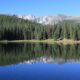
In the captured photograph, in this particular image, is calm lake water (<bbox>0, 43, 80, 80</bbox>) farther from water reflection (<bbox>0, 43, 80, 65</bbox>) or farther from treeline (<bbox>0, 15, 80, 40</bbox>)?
treeline (<bbox>0, 15, 80, 40</bbox>)

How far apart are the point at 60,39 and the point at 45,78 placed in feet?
428

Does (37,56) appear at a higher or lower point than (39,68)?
lower

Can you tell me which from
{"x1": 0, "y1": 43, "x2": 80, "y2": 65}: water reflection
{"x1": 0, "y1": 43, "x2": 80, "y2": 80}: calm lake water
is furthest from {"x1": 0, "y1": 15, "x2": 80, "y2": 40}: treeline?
{"x1": 0, "y1": 43, "x2": 80, "y2": 80}: calm lake water

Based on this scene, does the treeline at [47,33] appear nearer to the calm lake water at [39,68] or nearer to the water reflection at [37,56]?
the water reflection at [37,56]

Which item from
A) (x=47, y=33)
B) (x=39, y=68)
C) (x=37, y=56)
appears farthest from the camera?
(x=47, y=33)

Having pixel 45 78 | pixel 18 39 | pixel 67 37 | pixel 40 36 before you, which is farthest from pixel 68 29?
pixel 45 78

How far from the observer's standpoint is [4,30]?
17888 cm

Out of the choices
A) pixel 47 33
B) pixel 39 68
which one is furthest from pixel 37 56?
pixel 47 33

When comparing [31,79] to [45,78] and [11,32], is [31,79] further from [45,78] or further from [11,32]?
[11,32]

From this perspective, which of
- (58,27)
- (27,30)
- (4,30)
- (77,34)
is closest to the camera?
(77,34)

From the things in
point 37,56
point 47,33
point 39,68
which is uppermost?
point 47,33

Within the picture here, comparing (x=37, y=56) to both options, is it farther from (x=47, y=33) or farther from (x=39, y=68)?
(x=47, y=33)

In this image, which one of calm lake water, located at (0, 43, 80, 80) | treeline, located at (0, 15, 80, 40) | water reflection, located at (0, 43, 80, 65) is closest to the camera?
calm lake water, located at (0, 43, 80, 80)

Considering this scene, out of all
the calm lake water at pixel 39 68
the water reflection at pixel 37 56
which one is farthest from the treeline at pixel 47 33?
the calm lake water at pixel 39 68
